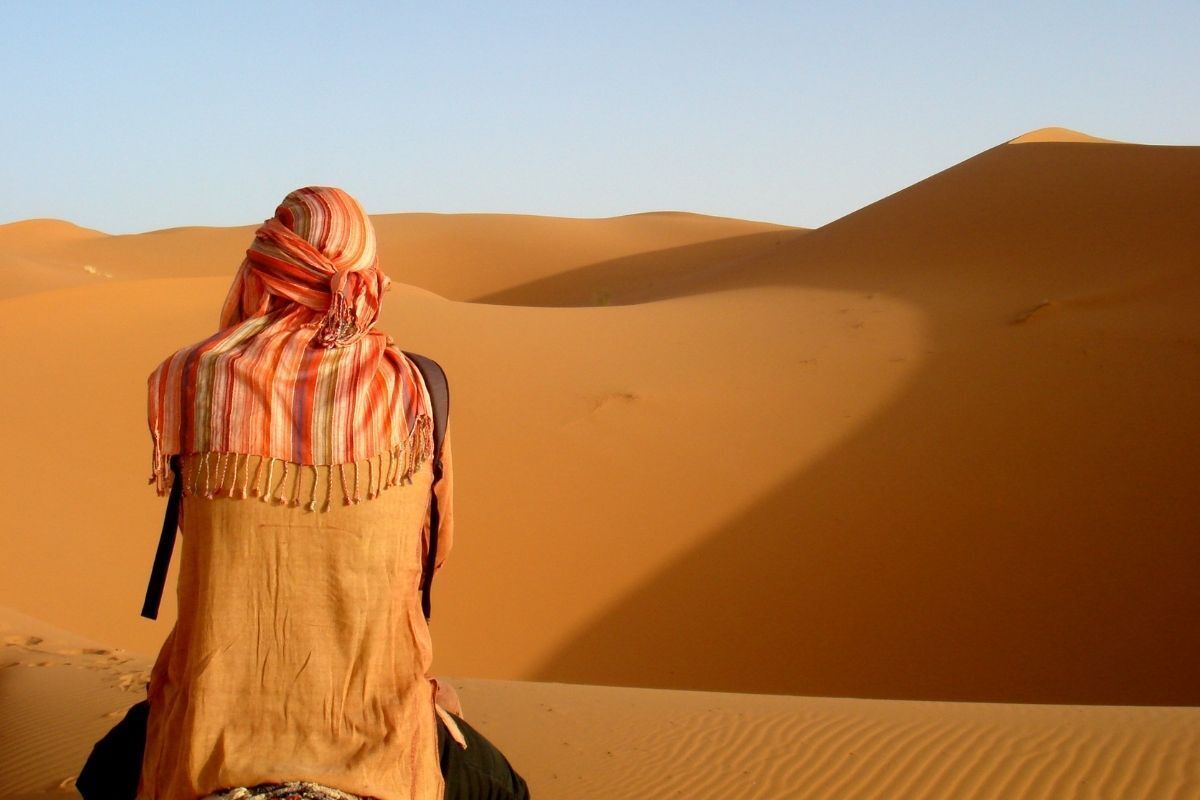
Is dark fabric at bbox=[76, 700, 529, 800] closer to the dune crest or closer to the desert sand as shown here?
the desert sand

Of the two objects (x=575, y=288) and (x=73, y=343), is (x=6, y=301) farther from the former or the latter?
(x=575, y=288)

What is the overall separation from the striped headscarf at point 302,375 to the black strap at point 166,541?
3 cm

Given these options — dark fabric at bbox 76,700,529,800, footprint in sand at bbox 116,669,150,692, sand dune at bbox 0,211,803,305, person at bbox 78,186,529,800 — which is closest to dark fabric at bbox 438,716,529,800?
dark fabric at bbox 76,700,529,800

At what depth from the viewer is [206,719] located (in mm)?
2535

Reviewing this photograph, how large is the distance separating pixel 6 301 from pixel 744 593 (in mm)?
11174

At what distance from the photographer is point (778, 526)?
9.27 m

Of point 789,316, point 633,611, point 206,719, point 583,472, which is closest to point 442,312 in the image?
point 789,316

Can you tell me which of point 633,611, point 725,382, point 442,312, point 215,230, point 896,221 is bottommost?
point 633,611

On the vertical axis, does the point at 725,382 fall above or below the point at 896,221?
below

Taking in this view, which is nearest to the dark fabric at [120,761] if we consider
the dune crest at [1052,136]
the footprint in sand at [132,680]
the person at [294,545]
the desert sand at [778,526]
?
the person at [294,545]

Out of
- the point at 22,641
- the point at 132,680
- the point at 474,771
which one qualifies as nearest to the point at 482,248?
the point at 22,641

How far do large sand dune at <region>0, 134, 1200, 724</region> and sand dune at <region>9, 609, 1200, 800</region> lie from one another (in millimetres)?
2695

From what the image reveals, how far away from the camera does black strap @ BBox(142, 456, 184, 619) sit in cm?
263

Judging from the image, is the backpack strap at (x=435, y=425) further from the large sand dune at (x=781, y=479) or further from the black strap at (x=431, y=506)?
the large sand dune at (x=781, y=479)
